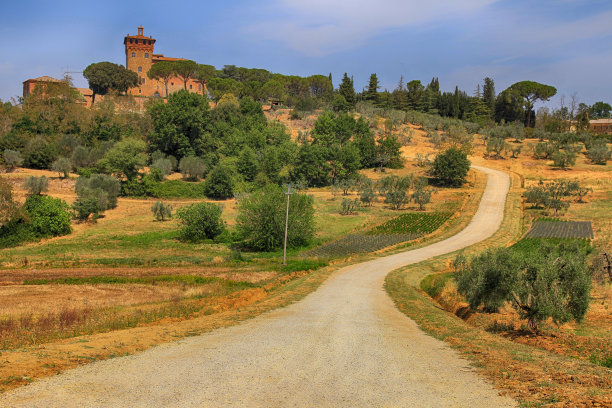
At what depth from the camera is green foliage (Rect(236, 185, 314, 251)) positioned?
5103cm

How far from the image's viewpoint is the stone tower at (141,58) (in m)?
135

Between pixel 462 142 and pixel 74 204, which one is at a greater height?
pixel 462 142

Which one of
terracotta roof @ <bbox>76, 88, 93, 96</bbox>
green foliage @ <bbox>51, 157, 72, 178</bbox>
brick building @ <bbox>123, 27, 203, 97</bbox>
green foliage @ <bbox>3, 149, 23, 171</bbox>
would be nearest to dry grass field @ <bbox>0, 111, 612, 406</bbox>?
green foliage @ <bbox>51, 157, 72, 178</bbox>

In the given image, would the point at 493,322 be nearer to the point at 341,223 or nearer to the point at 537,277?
the point at 537,277

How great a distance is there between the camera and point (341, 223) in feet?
208

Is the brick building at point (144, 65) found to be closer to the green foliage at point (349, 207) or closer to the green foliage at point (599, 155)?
the green foliage at point (349, 207)

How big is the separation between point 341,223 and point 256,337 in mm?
49606

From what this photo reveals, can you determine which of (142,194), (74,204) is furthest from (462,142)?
(74,204)

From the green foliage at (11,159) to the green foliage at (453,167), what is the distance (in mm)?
79525

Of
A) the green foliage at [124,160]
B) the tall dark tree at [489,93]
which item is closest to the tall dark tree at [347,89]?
the tall dark tree at [489,93]

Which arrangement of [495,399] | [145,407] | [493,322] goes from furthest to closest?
1. [493,322]
2. [495,399]
3. [145,407]

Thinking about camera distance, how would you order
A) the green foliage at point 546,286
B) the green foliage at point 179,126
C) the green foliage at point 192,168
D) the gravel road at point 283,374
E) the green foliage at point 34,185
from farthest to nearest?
the green foliage at point 179,126, the green foliage at point 192,168, the green foliage at point 34,185, the green foliage at point 546,286, the gravel road at point 283,374

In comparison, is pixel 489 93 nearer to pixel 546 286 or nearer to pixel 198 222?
pixel 198 222

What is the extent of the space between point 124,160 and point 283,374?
76.0 metres
